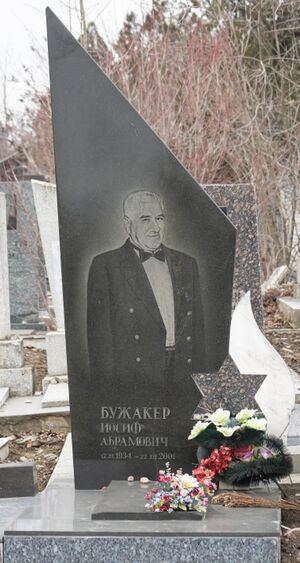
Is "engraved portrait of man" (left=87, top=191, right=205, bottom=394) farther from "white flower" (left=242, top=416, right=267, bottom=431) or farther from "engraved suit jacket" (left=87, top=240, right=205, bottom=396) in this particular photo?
"white flower" (left=242, top=416, right=267, bottom=431)

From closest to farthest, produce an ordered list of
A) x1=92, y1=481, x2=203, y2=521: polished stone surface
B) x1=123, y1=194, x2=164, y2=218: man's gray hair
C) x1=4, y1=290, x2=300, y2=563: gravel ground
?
x1=92, y1=481, x2=203, y2=521: polished stone surface → x1=4, y1=290, x2=300, y2=563: gravel ground → x1=123, y1=194, x2=164, y2=218: man's gray hair

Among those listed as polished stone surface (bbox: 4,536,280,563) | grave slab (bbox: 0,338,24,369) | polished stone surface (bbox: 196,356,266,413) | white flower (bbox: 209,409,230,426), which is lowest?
polished stone surface (bbox: 4,536,280,563)

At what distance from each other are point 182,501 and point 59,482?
1188 millimetres

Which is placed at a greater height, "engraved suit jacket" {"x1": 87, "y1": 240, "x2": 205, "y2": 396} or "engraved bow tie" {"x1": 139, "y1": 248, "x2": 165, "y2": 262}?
"engraved bow tie" {"x1": 139, "y1": 248, "x2": 165, "y2": 262}

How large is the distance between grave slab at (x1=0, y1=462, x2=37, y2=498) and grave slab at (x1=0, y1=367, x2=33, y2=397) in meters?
3.11

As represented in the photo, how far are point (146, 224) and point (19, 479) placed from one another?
1553mm

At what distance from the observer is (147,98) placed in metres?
12.9

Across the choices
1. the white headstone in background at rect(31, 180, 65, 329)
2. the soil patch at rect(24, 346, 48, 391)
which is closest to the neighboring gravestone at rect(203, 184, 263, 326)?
the white headstone in background at rect(31, 180, 65, 329)

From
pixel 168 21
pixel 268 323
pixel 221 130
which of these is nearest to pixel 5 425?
pixel 268 323

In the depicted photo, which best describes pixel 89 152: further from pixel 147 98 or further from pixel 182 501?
pixel 147 98

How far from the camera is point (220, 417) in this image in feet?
16.9

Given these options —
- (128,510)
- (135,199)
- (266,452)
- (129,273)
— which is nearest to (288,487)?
(266,452)

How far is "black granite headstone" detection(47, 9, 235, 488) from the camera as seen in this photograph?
17.2 feet

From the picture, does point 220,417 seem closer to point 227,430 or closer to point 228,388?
point 227,430
